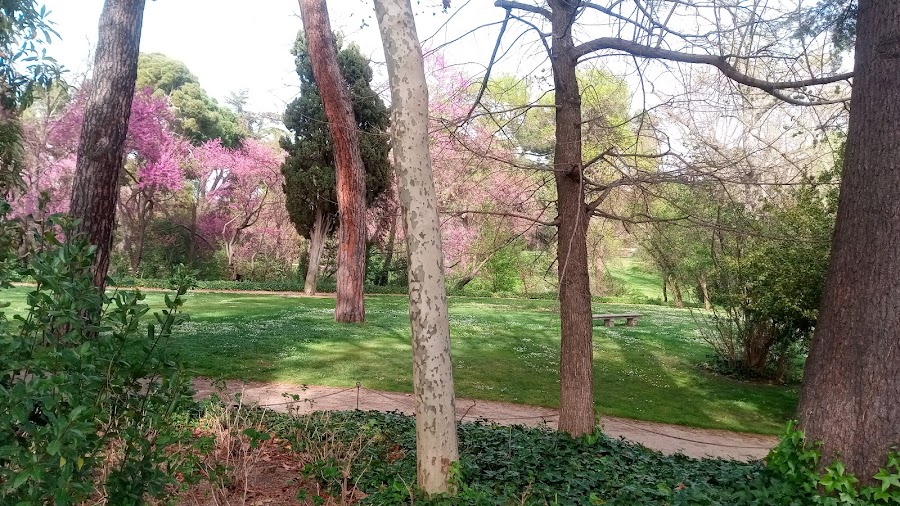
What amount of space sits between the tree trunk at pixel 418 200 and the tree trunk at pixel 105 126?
3612 millimetres

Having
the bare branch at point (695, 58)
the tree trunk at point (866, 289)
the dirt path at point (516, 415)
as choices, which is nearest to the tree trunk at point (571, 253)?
the bare branch at point (695, 58)

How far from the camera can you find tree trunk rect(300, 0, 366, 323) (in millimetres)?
10914

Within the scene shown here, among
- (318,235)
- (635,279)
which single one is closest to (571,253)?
(318,235)

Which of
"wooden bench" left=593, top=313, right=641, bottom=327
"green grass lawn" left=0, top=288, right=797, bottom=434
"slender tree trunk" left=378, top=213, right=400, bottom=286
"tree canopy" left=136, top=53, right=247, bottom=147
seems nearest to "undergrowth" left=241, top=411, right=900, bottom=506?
"green grass lawn" left=0, top=288, right=797, bottom=434

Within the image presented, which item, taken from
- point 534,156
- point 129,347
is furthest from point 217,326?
point 129,347

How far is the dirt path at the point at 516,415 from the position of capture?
19.4 ft

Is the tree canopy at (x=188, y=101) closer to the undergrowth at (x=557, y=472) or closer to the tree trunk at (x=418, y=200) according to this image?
the undergrowth at (x=557, y=472)

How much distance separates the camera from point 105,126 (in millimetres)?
5309

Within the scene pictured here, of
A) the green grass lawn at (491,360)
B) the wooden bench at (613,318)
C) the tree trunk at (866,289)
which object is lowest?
the green grass lawn at (491,360)

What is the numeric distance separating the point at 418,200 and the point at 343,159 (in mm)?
9072

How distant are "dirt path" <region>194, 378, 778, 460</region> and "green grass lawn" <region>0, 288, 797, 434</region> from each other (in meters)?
0.28

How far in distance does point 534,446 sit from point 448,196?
49.8ft

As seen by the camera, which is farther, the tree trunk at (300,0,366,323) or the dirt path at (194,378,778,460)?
the tree trunk at (300,0,366,323)

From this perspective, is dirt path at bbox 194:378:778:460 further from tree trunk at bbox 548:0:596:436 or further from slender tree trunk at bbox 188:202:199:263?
slender tree trunk at bbox 188:202:199:263
